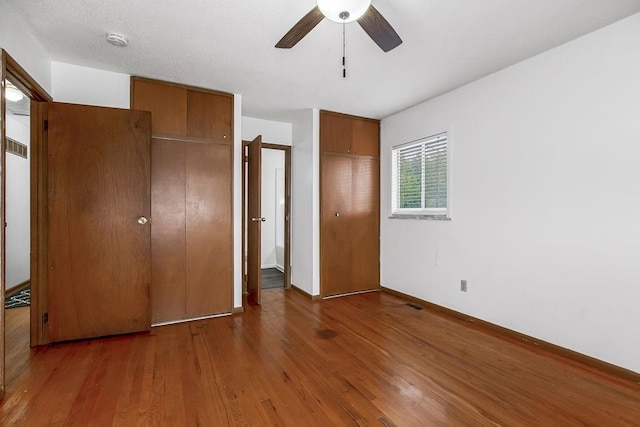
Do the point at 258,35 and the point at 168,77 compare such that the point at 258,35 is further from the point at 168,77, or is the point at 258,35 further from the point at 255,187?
the point at 255,187

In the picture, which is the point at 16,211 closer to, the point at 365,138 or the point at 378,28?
the point at 365,138

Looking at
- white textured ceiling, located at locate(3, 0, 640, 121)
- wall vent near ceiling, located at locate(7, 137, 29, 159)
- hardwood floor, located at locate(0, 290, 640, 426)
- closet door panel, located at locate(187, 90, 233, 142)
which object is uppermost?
white textured ceiling, located at locate(3, 0, 640, 121)

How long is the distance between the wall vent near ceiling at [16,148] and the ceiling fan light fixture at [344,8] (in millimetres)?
4585

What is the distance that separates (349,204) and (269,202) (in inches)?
83.7

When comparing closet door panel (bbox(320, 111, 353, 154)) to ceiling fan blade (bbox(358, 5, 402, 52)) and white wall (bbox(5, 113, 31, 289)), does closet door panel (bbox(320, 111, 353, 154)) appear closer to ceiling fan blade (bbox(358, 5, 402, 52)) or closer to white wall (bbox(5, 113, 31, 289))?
ceiling fan blade (bbox(358, 5, 402, 52))

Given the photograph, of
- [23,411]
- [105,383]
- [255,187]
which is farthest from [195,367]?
[255,187]

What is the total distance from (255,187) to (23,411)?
2.71 metres

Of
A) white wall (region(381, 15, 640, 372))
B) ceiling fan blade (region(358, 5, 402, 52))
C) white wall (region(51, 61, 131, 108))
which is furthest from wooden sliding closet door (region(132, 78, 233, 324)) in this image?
white wall (region(381, 15, 640, 372))

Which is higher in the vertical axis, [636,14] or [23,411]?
[636,14]

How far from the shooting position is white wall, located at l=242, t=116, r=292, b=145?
4371mm

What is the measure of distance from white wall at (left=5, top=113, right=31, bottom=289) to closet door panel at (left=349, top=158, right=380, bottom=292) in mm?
4284

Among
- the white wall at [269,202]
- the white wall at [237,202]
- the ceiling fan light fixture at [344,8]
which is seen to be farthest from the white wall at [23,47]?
the white wall at [269,202]

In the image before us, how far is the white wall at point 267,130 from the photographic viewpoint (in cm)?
437

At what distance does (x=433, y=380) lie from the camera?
2066mm
